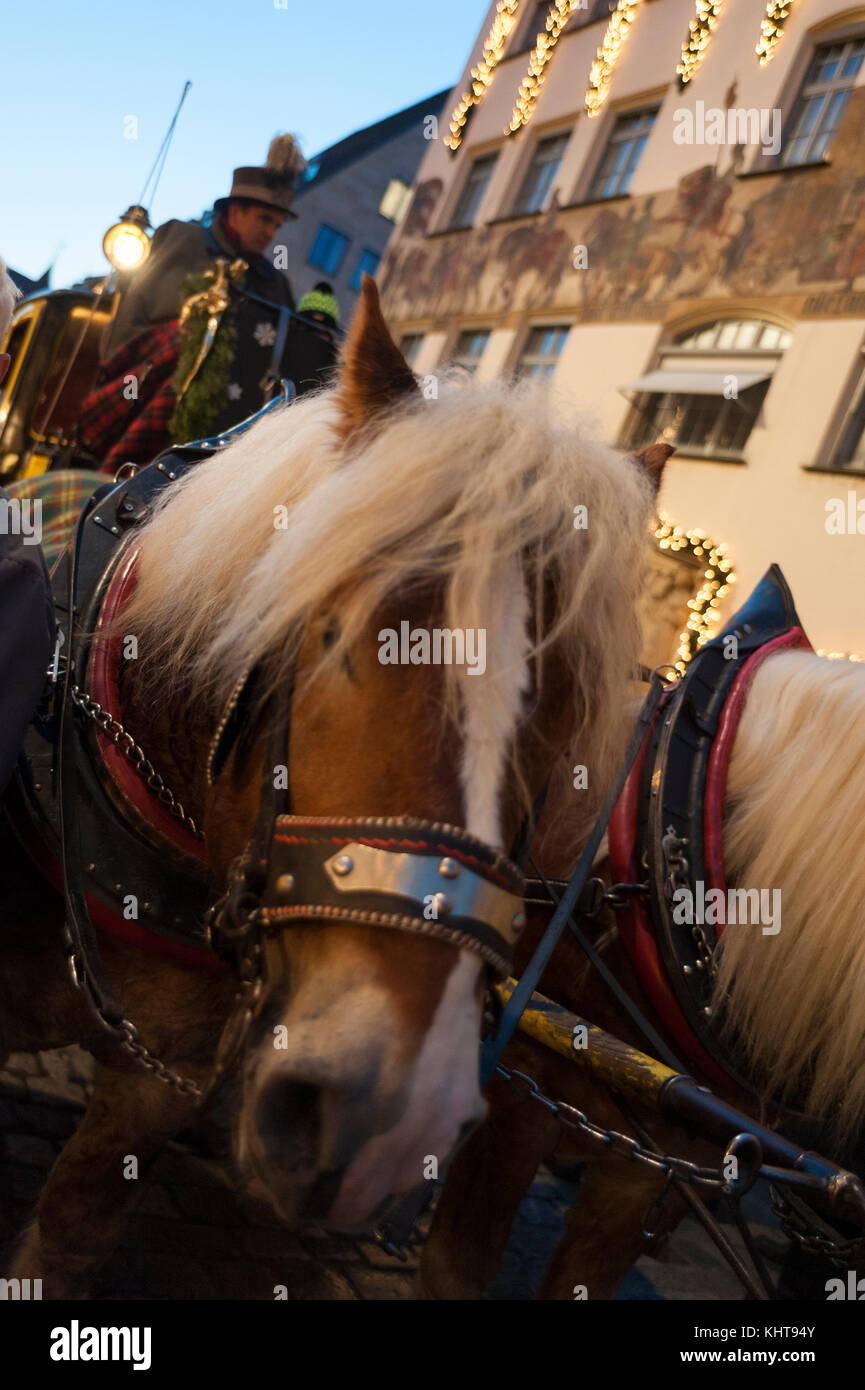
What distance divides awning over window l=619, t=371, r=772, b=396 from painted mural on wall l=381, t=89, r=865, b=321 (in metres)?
0.79

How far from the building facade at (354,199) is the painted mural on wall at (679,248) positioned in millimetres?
10522

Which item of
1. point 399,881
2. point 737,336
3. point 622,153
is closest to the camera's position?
point 399,881

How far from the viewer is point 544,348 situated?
12.3 meters

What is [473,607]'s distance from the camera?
45.9 inches

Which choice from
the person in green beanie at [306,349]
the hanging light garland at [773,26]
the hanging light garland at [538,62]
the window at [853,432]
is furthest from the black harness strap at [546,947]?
the hanging light garland at [538,62]

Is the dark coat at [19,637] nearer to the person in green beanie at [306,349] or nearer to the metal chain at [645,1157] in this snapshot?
the metal chain at [645,1157]

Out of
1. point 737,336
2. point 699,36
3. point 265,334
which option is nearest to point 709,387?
point 737,336

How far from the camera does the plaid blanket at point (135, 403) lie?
4.00 m

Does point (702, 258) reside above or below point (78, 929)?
above

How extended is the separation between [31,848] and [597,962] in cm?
106

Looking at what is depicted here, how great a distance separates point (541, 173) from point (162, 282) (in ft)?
33.5

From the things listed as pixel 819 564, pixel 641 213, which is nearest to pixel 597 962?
pixel 819 564

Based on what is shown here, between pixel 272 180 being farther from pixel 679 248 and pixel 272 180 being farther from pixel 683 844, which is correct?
pixel 679 248
